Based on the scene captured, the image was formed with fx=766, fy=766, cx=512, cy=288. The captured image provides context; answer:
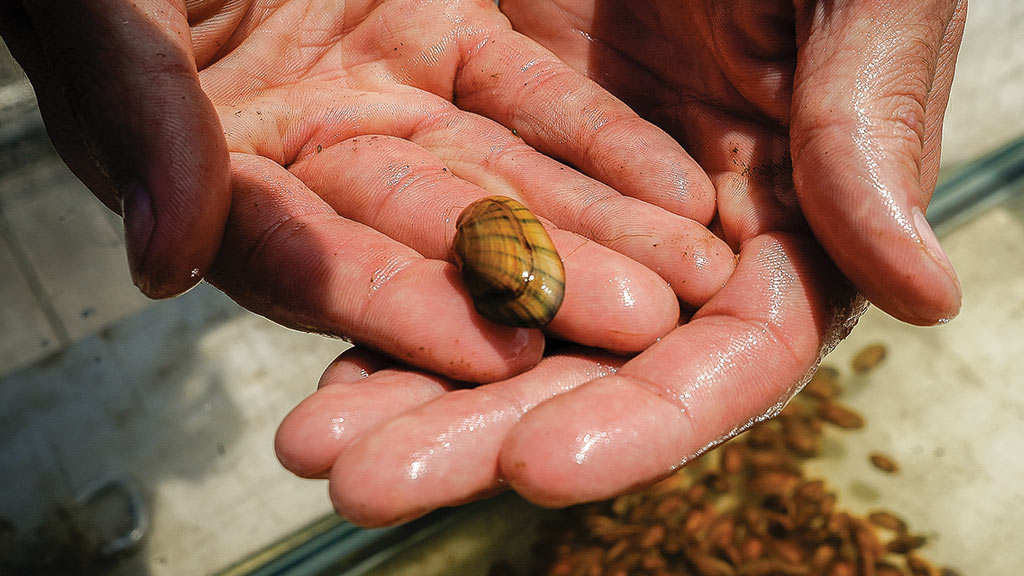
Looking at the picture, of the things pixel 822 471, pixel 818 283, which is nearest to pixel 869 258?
pixel 818 283

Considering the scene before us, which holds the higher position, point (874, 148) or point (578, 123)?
point (874, 148)

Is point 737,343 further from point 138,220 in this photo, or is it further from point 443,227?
point 138,220

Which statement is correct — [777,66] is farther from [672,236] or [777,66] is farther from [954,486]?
[954,486]

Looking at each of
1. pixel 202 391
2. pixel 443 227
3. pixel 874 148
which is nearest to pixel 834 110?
pixel 874 148

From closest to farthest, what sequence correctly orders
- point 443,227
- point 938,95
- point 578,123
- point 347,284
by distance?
point 347,284 → point 443,227 → point 938,95 → point 578,123

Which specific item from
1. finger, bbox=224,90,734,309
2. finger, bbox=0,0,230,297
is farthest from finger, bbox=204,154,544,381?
finger, bbox=0,0,230,297

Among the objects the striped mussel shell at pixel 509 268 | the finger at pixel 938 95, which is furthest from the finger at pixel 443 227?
the finger at pixel 938 95
